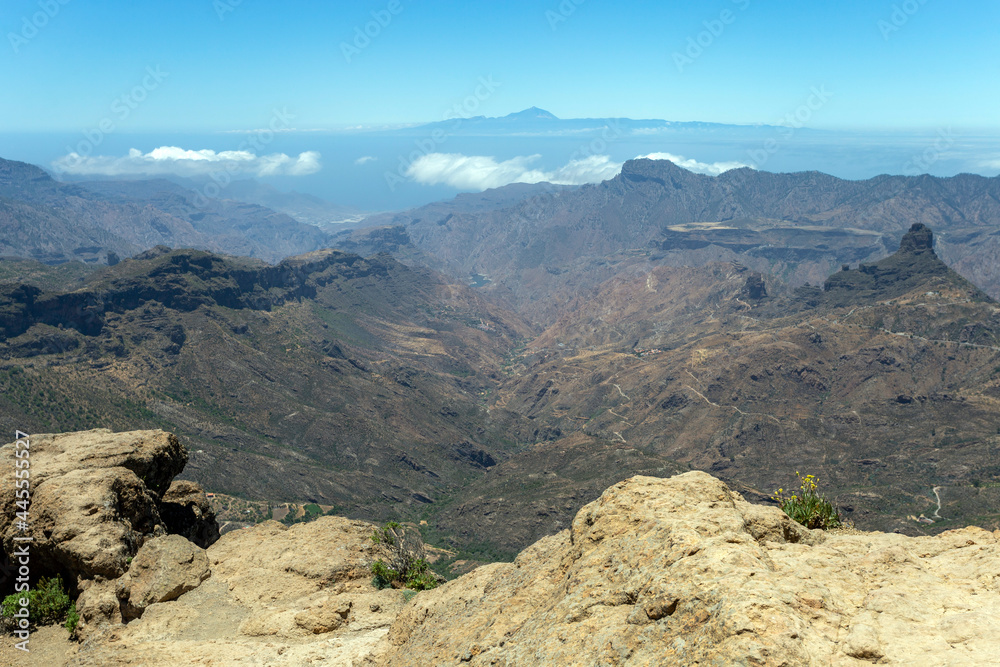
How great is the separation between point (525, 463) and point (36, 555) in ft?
484

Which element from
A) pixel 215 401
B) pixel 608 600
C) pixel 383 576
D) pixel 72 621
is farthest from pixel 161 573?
pixel 215 401

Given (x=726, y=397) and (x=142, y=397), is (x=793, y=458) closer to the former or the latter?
(x=726, y=397)

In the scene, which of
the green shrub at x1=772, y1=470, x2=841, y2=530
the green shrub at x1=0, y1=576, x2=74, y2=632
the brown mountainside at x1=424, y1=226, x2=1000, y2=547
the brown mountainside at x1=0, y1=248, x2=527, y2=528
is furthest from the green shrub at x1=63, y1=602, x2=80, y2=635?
the brown mountainside at x1=424, y1=226, x2=1000, y2=547

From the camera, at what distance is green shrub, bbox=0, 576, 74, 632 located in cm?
1970

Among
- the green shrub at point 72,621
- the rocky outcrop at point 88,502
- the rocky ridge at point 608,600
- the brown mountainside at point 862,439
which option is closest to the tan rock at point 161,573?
the rocky ridge at point 608,600

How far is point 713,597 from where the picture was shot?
34.9ft

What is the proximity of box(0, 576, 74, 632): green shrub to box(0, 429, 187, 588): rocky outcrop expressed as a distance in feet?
1.91

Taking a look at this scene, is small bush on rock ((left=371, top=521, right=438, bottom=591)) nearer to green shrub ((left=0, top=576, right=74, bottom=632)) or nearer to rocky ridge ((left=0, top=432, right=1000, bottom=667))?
rocky ridge ((left=0, top=432, right=1000, bottom=667))

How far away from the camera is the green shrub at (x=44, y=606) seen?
64.6 feet

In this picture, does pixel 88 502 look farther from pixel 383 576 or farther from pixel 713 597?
pixel 713 597

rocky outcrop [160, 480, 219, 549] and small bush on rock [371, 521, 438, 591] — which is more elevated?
rocky outcrop [160, 480, 219, 549]

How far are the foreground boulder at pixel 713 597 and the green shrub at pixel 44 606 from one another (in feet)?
38.4

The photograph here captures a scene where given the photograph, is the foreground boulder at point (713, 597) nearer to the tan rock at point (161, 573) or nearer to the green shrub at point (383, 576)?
the green shrub at point (383, 576)

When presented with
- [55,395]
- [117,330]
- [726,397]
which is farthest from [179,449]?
[726,397]
